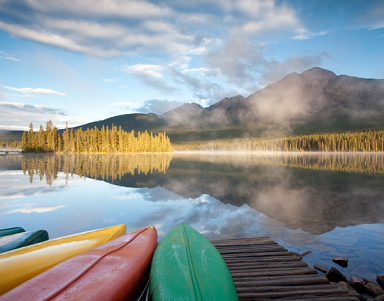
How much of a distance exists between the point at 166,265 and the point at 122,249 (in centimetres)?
111

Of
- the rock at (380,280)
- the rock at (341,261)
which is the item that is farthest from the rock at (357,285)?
the rock at (341,261)

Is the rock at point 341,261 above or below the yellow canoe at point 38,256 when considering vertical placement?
below

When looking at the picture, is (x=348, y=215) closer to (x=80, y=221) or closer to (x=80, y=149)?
(x=80, y=221)

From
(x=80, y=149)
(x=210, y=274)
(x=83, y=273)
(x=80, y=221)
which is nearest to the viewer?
(x=83, y=273)

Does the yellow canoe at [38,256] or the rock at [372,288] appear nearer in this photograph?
the yellow canoe at [38,256]

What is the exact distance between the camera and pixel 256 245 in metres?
6.13

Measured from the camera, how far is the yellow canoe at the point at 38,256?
3.68m

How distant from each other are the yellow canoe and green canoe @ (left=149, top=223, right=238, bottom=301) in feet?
6.01

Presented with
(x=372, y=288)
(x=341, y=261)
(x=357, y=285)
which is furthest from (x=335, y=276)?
(x=341, y=261)

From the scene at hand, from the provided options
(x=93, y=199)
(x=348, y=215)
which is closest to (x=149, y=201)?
(x=93, y=199)

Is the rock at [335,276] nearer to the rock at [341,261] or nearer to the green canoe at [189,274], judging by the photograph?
the rock at [341,261]

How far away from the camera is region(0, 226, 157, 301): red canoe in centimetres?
291

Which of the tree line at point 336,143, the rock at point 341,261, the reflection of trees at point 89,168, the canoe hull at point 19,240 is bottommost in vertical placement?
the rock at point 341,261

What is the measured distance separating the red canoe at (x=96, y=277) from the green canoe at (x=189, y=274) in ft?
1.08
